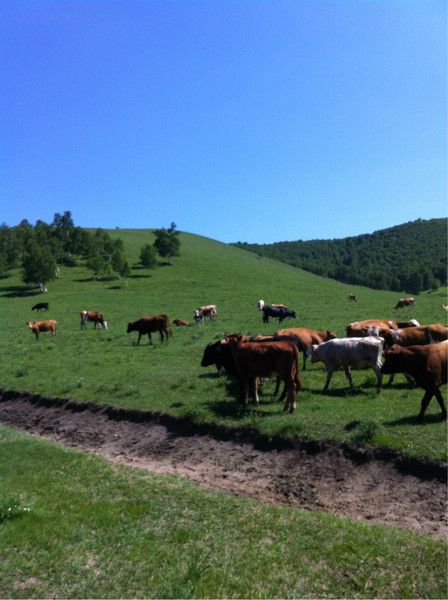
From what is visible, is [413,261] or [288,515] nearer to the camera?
[288,515]

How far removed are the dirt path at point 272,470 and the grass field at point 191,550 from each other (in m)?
0.84

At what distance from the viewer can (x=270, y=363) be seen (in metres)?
13.6

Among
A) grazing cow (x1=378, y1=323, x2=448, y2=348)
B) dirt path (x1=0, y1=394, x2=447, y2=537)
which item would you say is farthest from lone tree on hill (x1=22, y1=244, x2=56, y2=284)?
grazing cow (x1=378, y1=323, x2=448, y2=348)

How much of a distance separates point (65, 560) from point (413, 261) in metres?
166

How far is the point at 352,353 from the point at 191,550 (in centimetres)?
892

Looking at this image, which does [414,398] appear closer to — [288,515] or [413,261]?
[288,515]

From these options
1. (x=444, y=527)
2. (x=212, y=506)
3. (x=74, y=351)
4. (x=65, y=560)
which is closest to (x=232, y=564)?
(x=212, y=506)

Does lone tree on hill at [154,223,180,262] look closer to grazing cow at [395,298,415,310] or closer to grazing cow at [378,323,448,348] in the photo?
grazing cow at [395,298,415,310]

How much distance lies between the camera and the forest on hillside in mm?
129000

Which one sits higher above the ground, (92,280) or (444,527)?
(92,280)

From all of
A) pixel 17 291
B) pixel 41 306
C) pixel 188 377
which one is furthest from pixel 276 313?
pixel 17 291

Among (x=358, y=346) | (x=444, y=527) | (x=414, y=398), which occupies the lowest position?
(x=444, y=527)

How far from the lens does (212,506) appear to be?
9.05 meters

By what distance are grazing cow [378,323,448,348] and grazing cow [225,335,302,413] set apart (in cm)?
474
